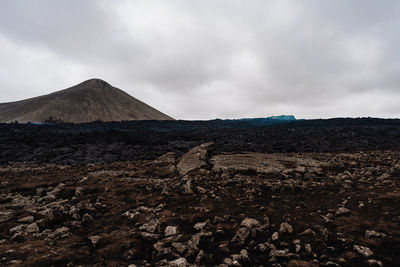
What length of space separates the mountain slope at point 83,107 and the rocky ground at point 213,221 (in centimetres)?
8863

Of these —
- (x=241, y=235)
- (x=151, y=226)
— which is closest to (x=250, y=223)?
(x=241, y=235)

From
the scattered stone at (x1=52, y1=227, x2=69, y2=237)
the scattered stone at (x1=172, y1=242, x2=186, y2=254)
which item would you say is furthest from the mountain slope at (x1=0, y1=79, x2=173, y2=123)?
the scattered stone at (x1=172, y1=242, x2=186, y2=254)

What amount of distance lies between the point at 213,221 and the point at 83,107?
101409 mm

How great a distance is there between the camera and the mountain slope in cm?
8300

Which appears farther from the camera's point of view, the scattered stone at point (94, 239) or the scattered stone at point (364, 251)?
the scattered stone at point (94, 239)

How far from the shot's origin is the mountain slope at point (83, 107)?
8300cm

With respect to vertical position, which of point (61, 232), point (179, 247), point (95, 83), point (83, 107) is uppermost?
point (95, 83)

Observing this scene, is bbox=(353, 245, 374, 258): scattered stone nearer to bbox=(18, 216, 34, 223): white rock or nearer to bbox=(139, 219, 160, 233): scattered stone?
bbox=(139, 219, 160, 233): scattered stone

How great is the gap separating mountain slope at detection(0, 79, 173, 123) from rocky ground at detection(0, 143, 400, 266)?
291 ft

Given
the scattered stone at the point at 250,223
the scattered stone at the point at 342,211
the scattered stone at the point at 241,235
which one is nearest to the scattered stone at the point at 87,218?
the scattered stone at the point at 241,235

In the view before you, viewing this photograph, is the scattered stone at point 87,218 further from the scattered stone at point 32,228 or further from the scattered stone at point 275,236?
the scattered stone at point 275,236

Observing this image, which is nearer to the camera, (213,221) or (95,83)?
(213,221)

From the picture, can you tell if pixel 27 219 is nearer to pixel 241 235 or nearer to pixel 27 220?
pixel 27 220

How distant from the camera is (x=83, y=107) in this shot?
301 feet
